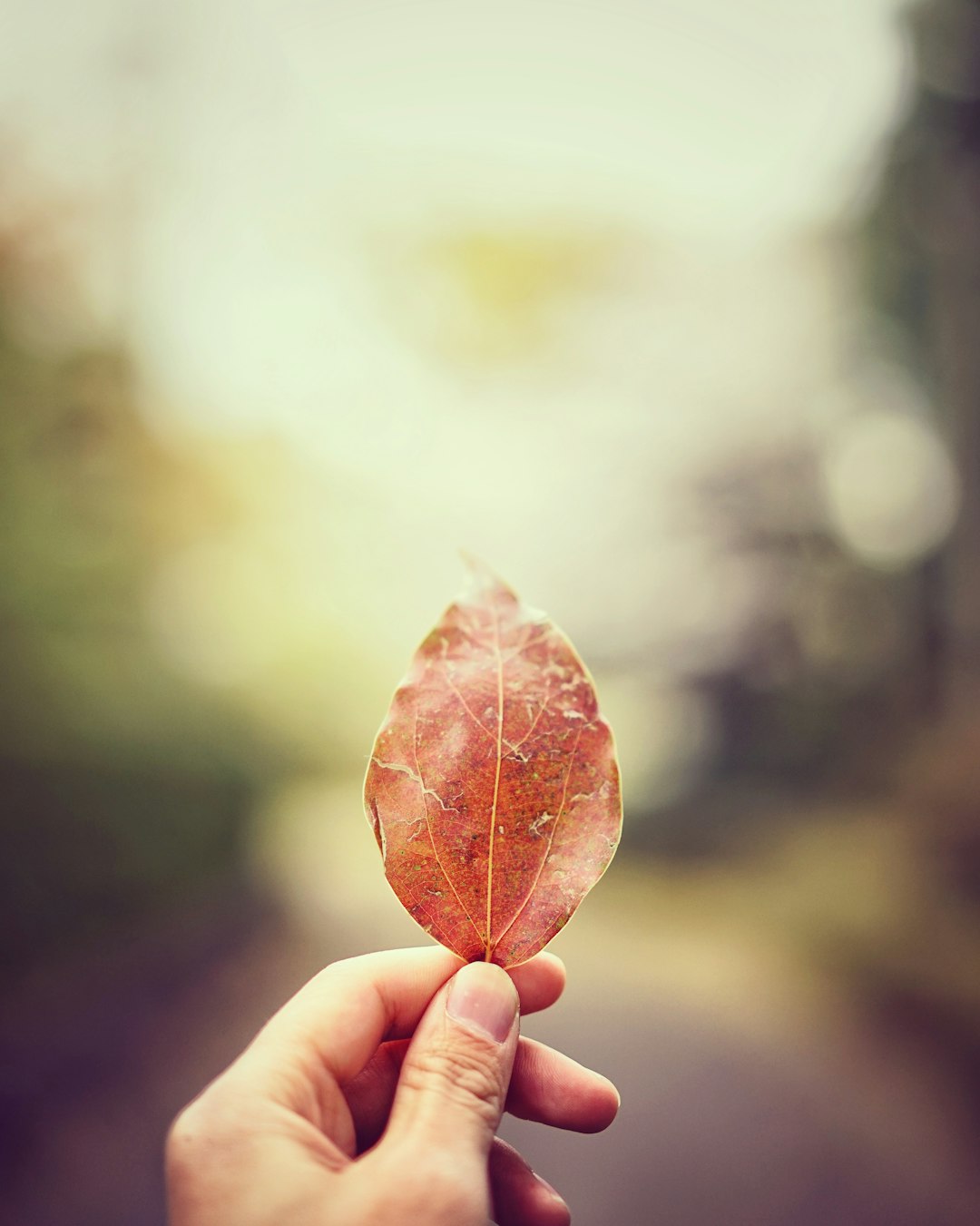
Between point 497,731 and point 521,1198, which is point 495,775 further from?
point 521,1198

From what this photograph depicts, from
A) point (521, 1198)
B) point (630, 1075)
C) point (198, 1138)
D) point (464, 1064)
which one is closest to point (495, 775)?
point (464, 1064)

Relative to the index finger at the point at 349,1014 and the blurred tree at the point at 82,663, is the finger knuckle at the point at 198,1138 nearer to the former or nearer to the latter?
the index finger at the point at 349,1014

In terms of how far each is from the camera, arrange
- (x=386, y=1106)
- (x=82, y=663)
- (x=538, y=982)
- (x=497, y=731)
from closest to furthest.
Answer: (x=497, y=731)
(x=386, y=1106)
(x=538, y=982)
(x=82, y=663)

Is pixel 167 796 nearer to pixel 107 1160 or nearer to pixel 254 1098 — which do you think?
pixel 107 1160

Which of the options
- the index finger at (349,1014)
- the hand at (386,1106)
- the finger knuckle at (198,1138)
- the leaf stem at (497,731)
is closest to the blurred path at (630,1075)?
the hand at (386,1106)

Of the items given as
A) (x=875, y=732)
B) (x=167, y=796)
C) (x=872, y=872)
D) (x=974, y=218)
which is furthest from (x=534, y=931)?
(x=974, y=218)

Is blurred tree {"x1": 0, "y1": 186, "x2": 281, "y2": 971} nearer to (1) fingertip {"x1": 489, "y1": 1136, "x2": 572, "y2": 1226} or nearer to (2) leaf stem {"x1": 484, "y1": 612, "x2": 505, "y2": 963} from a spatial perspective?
(1) fingertip {"x1": 489, "y1": 1136, "x2": 572, "y2": 1226}

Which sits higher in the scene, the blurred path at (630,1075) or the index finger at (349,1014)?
the index finger at (349,1014)
